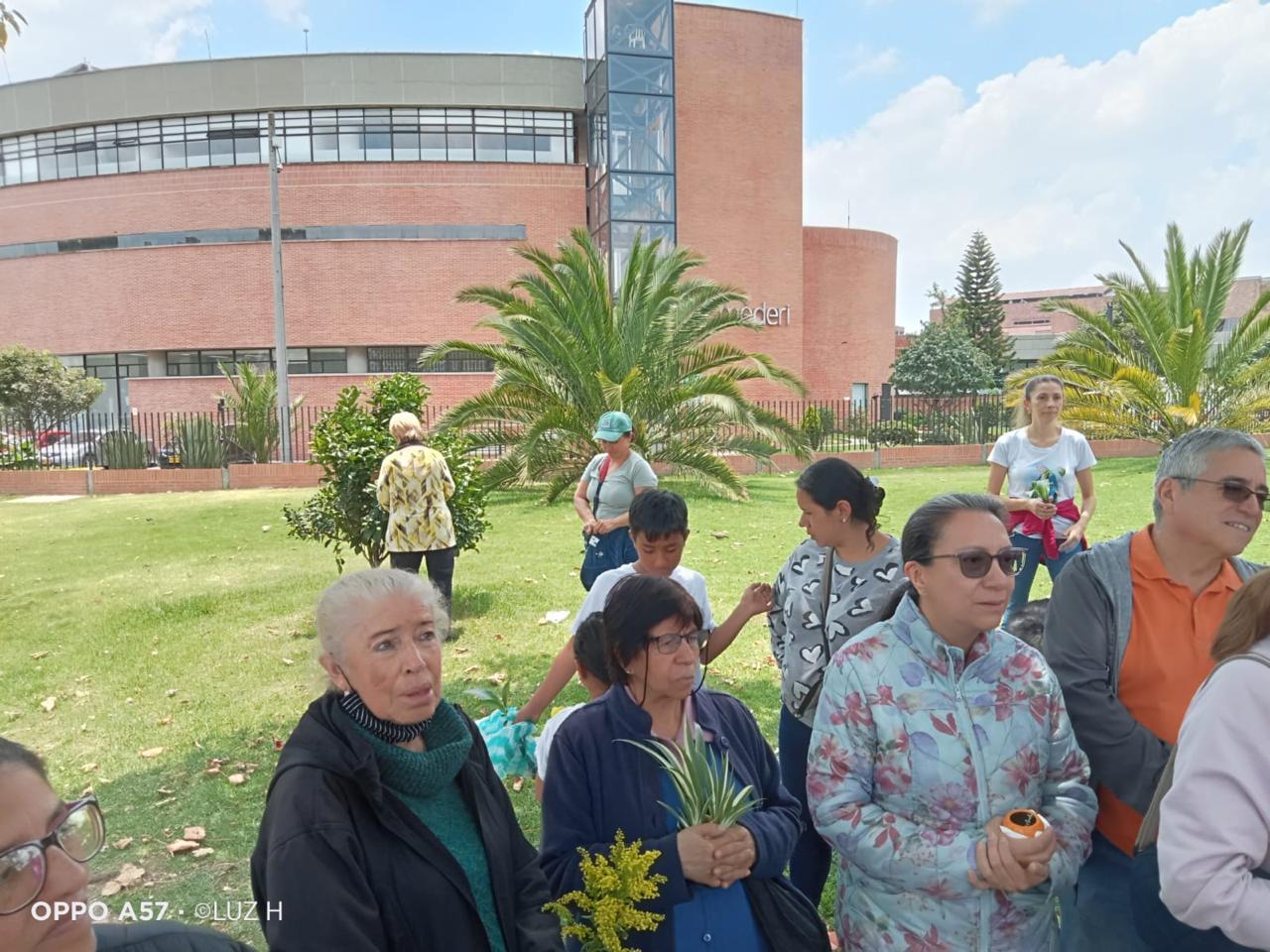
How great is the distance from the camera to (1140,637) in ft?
8.52

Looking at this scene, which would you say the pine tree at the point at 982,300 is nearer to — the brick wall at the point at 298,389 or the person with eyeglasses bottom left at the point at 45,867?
the brick wall at the point at 298,389

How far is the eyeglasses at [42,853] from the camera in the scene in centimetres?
133

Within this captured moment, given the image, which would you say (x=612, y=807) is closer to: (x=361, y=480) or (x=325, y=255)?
(x=361, y=480)

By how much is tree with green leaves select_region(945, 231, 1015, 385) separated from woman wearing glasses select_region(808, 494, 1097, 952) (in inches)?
2145

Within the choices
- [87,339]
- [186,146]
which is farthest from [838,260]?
[87,339]

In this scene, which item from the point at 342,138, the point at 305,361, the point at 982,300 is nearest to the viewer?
the point at 342,138

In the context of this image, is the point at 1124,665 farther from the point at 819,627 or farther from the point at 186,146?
the point at 186,146

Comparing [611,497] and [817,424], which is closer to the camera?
[611,497]

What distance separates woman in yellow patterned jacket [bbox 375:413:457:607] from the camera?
6.96 meters

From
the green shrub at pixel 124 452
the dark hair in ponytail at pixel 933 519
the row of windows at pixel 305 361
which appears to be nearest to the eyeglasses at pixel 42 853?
the dark hair in ponytail at pixel 933 519

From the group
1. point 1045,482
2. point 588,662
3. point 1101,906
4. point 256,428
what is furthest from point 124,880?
point 256,428

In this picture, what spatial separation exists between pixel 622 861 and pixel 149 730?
15.5 feet

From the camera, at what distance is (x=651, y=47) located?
30375 mm

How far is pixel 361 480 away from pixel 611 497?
300cm
